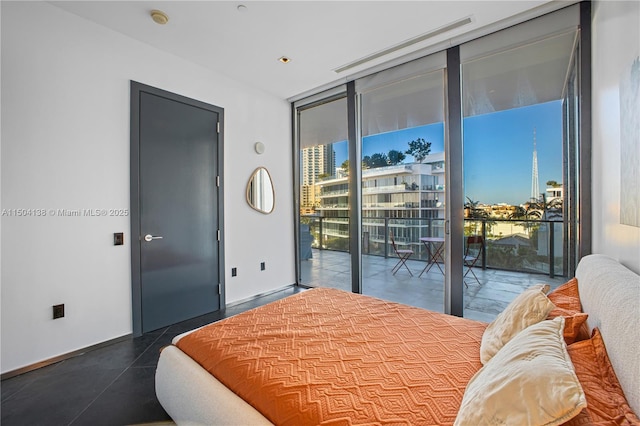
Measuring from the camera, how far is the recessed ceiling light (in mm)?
2410

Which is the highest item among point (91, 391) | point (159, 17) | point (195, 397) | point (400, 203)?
point (159, 17)

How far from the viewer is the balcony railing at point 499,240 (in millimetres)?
2704

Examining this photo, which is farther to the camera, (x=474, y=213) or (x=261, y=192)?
(x=261, y=192)

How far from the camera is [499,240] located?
9.66ft

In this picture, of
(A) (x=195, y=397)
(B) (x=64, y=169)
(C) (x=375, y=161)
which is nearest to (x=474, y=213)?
(C) (x=375, y=161)

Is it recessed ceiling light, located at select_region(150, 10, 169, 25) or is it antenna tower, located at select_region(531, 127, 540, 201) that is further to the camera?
antenna tower, located at select_region(531, 127, 540, 201)

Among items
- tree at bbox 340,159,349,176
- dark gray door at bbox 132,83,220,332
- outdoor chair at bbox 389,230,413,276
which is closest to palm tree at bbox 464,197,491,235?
outdoor chair at bbox 389,230,413,276

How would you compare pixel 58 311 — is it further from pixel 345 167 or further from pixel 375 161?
pixel 375 161

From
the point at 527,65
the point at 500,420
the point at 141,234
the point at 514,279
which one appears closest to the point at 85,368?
the point at 141,234

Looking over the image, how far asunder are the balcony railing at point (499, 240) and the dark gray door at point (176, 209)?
77.6 inches

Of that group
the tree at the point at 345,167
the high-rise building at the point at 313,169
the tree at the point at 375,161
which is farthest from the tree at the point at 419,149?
the high-rise building at the point at 313,169

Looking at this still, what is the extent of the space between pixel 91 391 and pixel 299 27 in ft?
10.7

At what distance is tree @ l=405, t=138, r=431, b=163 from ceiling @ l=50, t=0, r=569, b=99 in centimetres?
93

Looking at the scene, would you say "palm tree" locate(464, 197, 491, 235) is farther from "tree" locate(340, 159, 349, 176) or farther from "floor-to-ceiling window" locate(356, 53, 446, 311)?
"tree" locate(340, 159, 349, 176)
